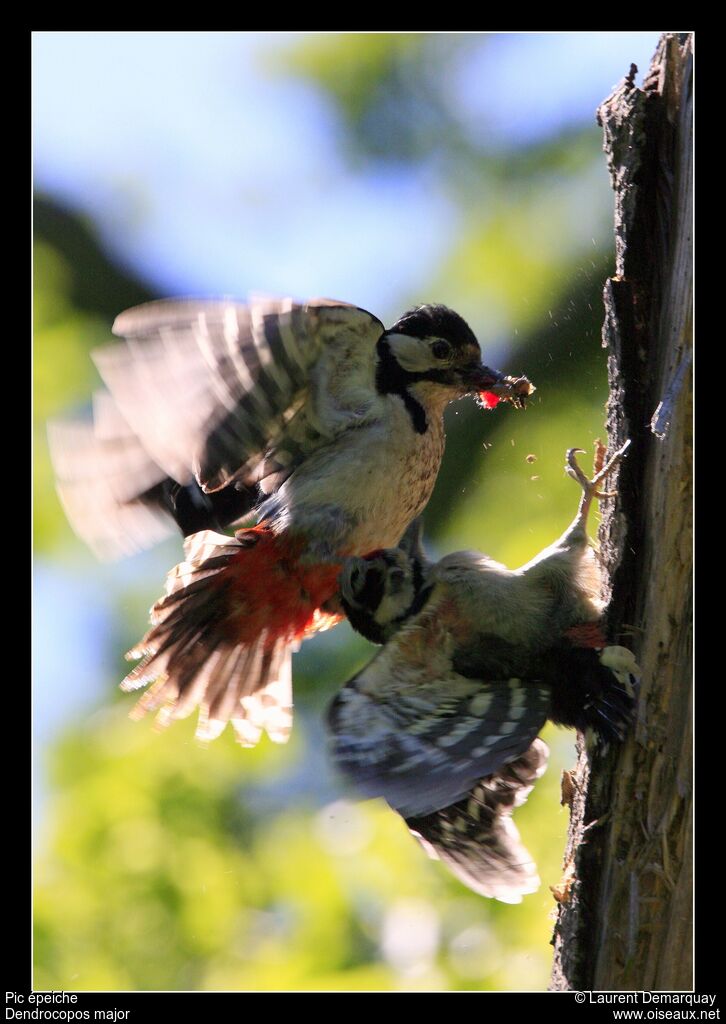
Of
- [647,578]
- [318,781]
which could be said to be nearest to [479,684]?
[647,578]

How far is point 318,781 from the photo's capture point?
4.19 m

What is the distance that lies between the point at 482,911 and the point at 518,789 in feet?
3.99

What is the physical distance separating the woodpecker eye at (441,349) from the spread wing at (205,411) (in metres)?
0.22

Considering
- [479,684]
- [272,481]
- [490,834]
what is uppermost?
[272,481]

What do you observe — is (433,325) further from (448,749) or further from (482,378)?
(448,749)

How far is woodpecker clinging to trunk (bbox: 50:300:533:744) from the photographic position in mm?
3148

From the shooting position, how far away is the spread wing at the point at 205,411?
2.91 meters

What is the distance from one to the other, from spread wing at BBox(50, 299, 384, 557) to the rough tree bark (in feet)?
2.66

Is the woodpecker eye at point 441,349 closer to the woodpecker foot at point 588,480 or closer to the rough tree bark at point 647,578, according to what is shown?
the woodpecker foot at point 588,480

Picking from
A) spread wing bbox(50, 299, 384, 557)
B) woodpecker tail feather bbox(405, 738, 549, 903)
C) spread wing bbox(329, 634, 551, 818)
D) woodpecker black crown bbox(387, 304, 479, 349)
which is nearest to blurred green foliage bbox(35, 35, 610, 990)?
woodpecker black crown bbox(387, 304, 479, 349)

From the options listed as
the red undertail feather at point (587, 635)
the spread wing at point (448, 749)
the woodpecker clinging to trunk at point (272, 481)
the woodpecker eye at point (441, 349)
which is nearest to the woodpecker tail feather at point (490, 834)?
the spread wing at point (448, 749)

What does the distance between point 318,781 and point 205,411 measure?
66.9 inches

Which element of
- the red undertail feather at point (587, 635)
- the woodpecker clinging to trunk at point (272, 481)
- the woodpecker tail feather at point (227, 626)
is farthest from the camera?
the woodpecker tail feather at point (227, 626)
